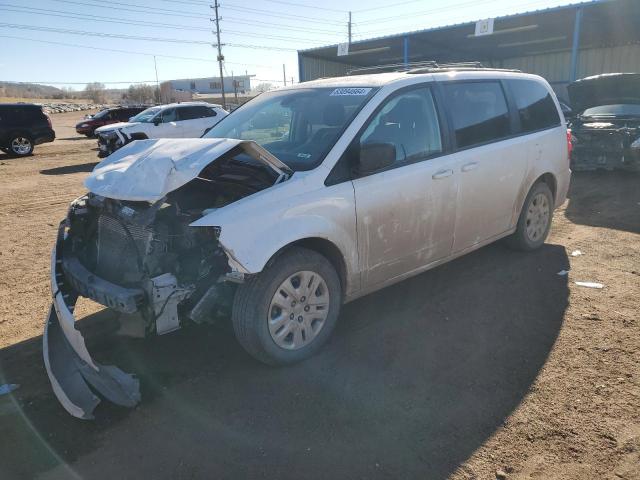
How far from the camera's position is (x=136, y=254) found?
3.19 meters

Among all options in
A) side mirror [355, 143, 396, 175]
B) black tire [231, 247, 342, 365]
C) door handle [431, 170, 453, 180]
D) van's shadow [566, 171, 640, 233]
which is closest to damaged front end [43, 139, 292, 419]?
black tire [231, 247, 342, 365]

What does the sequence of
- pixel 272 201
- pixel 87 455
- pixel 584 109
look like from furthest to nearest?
pixel 584 109 → pixel 272 201 → pixel 87 455

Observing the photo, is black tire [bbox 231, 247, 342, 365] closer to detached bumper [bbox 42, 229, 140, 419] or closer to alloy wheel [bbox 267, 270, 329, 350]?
alloy wheel [bbox 267, 270, 329, 350]

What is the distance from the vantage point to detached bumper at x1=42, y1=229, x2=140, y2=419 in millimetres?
2889

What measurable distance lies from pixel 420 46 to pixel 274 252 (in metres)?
26.2

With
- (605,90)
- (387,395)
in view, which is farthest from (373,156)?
(605,90)

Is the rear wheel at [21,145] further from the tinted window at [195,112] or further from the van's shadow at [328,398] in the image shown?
the van's shadow at [328,398]

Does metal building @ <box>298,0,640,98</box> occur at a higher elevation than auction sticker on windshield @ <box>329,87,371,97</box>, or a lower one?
higher

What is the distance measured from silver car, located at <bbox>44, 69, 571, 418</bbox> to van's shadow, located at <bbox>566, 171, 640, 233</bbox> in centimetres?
319

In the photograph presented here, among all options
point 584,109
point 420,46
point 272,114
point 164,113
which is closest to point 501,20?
point 420,46

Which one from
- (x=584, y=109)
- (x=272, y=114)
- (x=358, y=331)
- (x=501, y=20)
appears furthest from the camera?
(x=501, y=20)

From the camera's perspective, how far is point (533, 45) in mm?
25891

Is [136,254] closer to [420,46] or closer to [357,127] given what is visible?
[357,127]

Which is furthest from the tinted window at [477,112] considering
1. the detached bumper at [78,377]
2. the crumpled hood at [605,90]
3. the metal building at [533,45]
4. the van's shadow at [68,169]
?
the metal building at [533,45]
